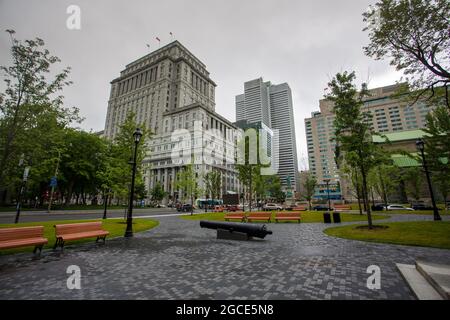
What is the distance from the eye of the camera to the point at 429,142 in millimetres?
22953

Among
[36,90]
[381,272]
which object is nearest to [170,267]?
[381,272]

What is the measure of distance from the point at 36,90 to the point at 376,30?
58.6 feet

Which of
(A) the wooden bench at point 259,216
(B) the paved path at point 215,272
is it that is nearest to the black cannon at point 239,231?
(B) the paved path at point 215,272

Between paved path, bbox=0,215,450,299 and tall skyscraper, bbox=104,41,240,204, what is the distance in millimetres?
70079

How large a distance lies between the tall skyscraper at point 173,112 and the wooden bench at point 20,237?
6946cm

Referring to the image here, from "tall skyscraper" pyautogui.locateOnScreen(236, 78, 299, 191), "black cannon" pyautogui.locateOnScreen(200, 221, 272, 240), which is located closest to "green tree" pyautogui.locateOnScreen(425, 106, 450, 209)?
"black cannon" pyautogui.locateOnScreen(200, 221, 272, 240)

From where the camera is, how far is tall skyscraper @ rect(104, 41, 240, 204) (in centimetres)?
8856

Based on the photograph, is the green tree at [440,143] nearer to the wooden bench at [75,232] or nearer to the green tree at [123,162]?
the wooden bench at [75,232]

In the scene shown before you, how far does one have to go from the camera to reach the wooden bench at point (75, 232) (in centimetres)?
843

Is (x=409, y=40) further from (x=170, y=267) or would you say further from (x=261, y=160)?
(x=261, y=160)

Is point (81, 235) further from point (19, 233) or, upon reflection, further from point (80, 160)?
point (80, 160)

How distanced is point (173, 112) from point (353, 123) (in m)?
88.9

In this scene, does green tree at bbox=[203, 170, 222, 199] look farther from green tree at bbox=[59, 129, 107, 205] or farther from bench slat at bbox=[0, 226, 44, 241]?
bench slat at bbox=[0, 226, 44, 241]

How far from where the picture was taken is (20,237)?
292 inches
